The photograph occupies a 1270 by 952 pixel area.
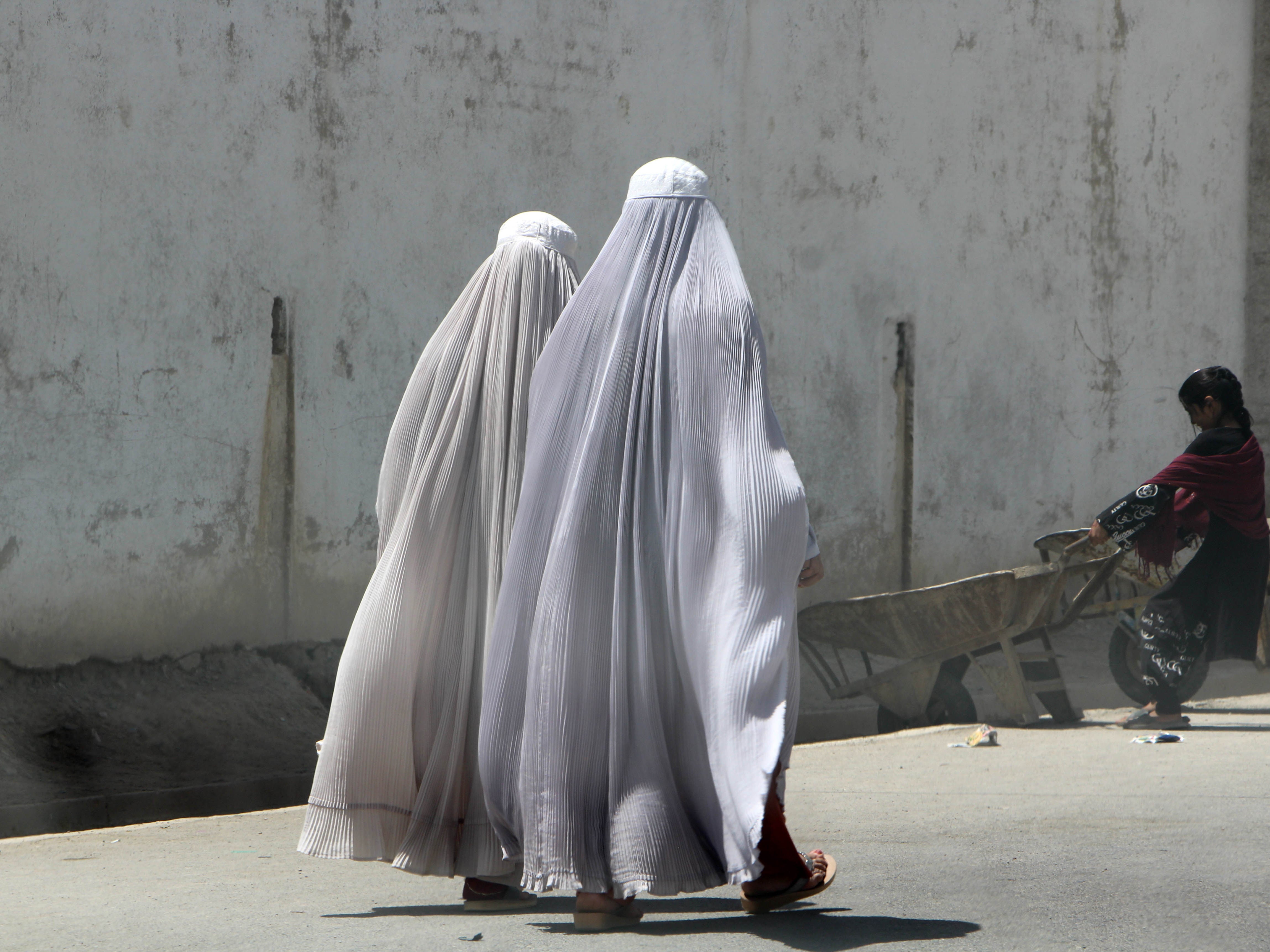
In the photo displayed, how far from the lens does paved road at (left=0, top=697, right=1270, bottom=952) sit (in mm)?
3326

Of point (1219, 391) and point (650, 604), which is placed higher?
point (1219, 391)

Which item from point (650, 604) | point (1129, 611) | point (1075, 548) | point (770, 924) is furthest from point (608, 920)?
point (1129, 611)

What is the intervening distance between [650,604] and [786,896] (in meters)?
0.69

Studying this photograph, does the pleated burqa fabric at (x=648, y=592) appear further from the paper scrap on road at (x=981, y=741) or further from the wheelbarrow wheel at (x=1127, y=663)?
the wheelbarrow wheel at (x=1127, y=663)

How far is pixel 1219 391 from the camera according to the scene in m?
6.95

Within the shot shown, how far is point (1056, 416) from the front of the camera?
1081 cm

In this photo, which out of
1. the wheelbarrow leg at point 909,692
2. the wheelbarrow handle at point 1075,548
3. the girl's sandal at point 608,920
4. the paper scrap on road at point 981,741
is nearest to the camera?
the girl's sandal at point 608,920

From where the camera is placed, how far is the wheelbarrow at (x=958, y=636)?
7039mm

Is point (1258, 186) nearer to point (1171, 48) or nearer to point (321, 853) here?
point (1171, 48)

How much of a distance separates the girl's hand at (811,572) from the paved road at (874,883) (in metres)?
0.73

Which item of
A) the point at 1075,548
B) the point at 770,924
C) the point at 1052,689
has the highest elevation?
the point at 1075,548

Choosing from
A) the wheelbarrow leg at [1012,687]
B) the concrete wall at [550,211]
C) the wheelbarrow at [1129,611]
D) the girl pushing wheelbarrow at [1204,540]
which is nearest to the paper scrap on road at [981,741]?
the wheelbarrow leg at [1012,687]

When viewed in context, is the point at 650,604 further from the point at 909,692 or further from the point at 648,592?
the point at 909,692

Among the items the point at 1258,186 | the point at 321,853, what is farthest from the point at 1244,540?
the point at 1258,186
